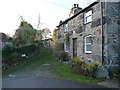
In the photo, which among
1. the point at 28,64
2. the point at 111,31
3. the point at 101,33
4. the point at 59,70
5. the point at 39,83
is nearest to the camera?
the point at 39,83

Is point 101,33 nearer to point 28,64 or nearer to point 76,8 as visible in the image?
point 28,64

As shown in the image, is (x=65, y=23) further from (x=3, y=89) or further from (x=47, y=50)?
(x=3, y=89)

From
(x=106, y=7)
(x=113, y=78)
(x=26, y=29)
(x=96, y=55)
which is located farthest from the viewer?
(x=26, y=29)

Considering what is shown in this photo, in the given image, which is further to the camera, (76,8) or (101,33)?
(76,8)

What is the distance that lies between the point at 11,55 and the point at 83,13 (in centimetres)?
837

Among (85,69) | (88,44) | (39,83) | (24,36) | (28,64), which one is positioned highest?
(24,36)

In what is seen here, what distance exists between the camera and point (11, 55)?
1761cm

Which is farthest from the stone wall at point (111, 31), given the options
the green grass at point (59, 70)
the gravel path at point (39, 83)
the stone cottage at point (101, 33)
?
the gravel path at point (39, 83)

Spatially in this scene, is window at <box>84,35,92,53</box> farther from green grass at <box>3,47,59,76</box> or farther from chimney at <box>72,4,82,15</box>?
chimney at <box>72,4,82,15</box>

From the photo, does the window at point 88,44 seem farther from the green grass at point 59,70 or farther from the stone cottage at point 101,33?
the green grass at point 59,70

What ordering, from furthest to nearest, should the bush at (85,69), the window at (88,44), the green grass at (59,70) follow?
the window at (88,44) → the bush at (85,69) → the green grass at (59,70)

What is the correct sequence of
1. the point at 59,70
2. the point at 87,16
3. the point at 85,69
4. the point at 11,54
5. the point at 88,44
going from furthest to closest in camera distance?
the point at 11,54
the point at 87,16
the point at 88,44
the point at 59,70
the point at 85,69

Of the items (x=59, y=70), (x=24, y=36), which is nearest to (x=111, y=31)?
(x=59, y=70)

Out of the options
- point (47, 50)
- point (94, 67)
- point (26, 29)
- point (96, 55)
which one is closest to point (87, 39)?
point (96, 55)
